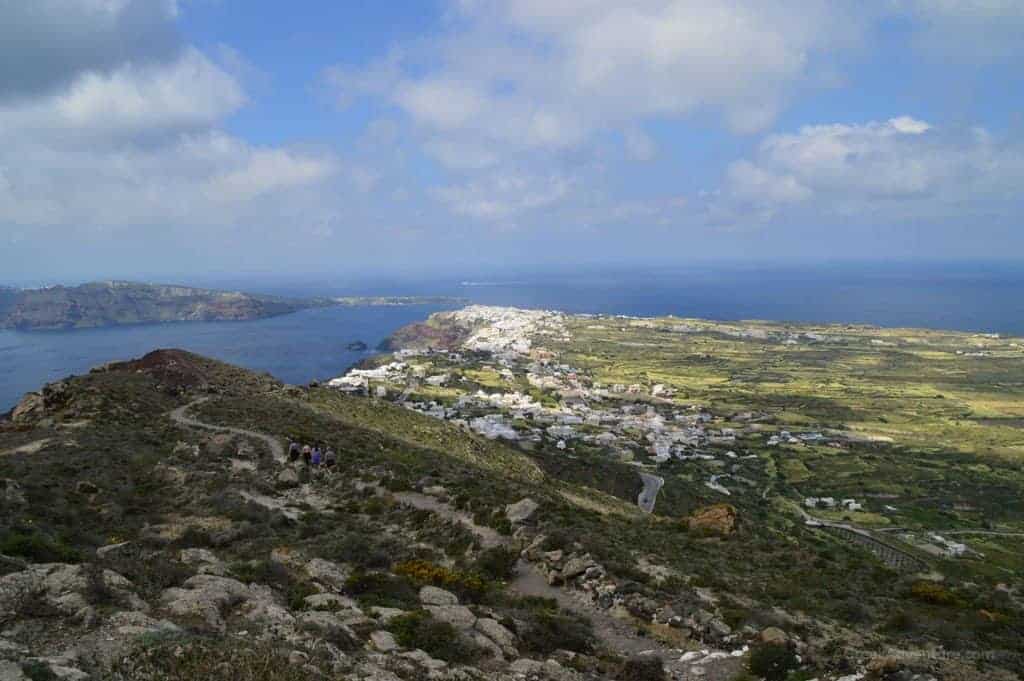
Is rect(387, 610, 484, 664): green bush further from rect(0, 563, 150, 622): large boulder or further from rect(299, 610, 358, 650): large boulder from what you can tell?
rect(0, 563, 150, 622): large boulder

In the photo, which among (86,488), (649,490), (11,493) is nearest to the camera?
(11,493)

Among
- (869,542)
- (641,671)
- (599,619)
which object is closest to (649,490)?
(869,542)

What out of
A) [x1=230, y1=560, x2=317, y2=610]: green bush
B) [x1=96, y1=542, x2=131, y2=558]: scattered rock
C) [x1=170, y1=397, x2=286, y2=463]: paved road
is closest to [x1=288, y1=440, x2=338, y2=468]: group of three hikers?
[x1=170, y1=397, x2=286, y2=463]: paved road

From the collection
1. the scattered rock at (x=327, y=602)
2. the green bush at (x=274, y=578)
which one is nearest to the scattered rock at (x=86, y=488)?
the green bush at (x=274, y=578)

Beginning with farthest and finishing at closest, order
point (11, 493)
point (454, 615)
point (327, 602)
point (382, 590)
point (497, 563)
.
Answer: point (11, 493) → point (497, 563) → point (382, 590) → point (454, 615) → point (327, 602)

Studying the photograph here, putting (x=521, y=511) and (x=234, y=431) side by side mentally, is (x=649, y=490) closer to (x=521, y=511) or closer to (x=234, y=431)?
(x=234, y=431)

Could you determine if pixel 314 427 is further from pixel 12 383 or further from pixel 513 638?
pixel 12 383
